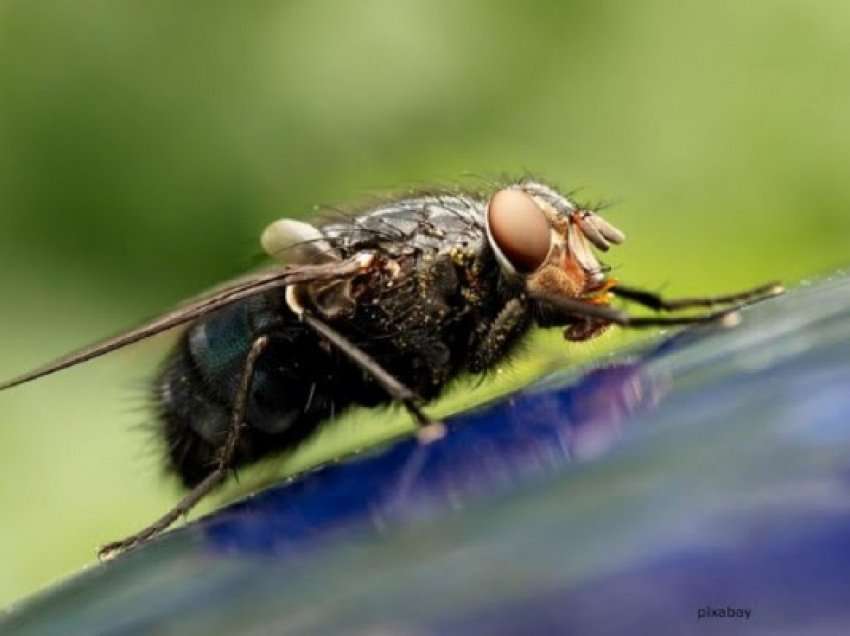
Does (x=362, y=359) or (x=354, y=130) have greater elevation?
(x=354, y=130)

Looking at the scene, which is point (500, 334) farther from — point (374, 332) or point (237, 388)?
point (237, 388)

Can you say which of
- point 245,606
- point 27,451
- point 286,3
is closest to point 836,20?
point 286,3

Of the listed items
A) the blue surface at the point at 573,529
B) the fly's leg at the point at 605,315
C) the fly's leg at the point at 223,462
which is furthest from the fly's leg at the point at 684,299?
the blue surface at the point at 573,529

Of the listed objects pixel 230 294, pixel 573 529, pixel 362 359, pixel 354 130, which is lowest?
pixel 573 529

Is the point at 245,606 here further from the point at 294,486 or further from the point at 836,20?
the point at 836,20

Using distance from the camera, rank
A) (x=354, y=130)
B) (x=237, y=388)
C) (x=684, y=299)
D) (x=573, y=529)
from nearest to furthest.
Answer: (x=573, y=529), (x=684, y=299), (x=237, y=388), (x=354, y=130)

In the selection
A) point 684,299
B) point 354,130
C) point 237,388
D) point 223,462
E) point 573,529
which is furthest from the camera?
point 354,130

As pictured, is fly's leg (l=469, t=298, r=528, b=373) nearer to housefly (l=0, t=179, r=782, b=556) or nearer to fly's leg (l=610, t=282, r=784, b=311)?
housefly (l=0, t=179, r=782, b=556)

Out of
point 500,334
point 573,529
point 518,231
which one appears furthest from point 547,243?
point 573,529
